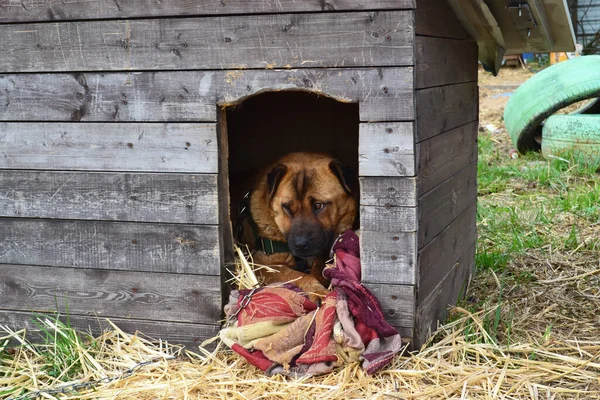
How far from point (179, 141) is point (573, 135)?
6.30m

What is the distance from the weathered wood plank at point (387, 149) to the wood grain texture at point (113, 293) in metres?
1.06

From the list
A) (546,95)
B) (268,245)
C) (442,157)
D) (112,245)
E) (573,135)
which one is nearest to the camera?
(112,245)

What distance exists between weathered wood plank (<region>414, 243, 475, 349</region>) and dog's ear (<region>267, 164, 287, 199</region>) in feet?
3.82

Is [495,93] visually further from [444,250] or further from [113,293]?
[113,293]

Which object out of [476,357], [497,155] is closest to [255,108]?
[476,357]

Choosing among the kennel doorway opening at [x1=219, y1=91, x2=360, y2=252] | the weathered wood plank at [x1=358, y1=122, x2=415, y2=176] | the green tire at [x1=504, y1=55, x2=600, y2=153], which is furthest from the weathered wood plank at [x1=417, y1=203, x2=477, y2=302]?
the green tire at [x1=504, y1=55, x2=600, y2=153]

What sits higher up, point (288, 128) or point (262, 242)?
point (288, 128)

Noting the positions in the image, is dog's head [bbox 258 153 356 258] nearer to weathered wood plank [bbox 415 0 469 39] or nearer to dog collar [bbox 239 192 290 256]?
dog collar [bbox 239 192 290 256]

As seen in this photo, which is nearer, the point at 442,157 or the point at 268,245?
the point at 442,157

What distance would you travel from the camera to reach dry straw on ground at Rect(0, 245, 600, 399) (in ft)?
11.4

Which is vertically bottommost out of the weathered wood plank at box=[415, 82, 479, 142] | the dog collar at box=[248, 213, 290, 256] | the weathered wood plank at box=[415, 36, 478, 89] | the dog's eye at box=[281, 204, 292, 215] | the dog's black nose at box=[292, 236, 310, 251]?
the dog collar at box=[248, 213, 290, 256]

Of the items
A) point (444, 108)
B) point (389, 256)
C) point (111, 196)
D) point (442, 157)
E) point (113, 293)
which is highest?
point (444, 108)

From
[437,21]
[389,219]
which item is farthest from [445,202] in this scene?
[437,21]

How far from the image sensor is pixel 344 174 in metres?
4.45
